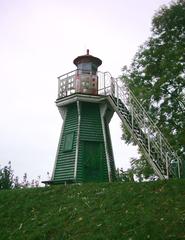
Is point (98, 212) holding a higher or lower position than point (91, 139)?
lower

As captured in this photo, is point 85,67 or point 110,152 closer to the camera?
point 110,152

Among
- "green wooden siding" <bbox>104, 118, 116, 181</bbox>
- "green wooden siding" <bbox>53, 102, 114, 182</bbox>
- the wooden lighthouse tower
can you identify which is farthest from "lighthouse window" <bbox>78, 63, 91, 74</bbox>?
"green wooden siding" <bbox>104, 118, 116, 181</bbox>

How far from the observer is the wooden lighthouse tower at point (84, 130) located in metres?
21.1

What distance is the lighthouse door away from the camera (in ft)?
68.7

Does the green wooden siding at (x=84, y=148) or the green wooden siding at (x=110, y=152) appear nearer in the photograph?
the green wooden siding at (x=84, y=148)

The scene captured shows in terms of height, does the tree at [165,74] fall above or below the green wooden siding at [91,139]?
above

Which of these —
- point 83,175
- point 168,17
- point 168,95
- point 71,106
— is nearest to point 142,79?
point 168,95

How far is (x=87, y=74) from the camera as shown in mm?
22672

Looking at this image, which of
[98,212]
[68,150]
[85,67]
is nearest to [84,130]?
[68,150]

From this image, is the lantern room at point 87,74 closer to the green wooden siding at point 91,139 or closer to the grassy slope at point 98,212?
the green wooden siding at point 91,139

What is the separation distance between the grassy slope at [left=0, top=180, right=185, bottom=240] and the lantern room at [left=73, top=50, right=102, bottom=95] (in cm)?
686

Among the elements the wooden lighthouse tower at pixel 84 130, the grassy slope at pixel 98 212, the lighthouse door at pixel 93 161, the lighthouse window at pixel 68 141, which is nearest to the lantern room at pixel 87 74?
the wooden lighthouse tower at pixel 84 130

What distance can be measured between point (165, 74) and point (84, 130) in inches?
357

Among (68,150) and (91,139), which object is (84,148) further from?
(68,150)
